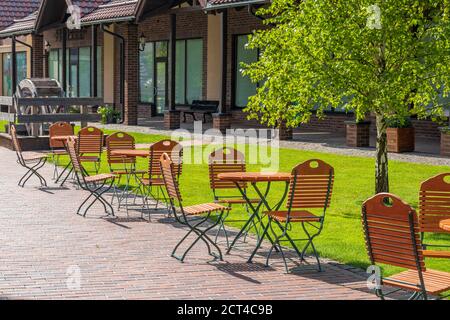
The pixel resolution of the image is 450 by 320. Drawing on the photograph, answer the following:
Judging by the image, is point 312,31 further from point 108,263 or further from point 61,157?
point 61,157

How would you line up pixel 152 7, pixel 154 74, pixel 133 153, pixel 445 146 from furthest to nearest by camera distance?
pixel 154 74 < pixel 152 7 < pixel 445 146 < pixel 133 153

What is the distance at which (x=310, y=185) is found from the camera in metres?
8.60

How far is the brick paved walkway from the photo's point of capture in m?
7.39

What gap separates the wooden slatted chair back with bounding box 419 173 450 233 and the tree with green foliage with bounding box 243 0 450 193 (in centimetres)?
334

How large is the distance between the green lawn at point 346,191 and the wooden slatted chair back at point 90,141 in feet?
5.44

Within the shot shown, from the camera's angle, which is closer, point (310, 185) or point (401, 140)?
point (310, 185)

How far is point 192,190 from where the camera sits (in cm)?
1425

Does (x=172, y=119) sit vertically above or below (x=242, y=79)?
below

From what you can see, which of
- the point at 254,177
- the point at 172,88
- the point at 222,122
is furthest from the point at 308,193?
the point at 172,88

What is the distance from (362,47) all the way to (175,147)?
2911mm

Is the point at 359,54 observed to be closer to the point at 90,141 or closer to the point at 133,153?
the point at 133,153

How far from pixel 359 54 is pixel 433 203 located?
3999 millimetres

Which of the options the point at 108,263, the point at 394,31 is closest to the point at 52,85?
the point at 394,31

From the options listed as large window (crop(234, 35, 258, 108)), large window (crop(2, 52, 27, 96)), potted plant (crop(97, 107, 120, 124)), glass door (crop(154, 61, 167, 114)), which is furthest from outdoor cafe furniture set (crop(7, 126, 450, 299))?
large window (crop(2, 52, 27, 96))
